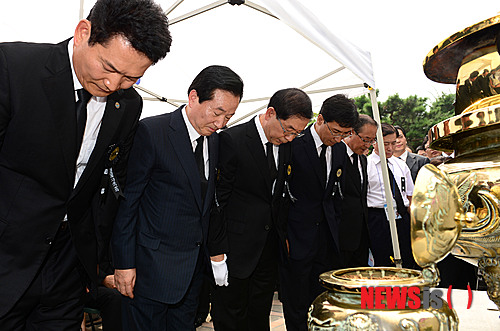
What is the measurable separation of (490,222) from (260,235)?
7.11 feet

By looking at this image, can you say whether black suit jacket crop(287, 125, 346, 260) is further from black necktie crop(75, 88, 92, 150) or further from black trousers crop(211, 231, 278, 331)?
black necktie crop(75, 88, 92, 150)

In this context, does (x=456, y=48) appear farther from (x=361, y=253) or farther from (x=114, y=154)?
(x=361, y=253)

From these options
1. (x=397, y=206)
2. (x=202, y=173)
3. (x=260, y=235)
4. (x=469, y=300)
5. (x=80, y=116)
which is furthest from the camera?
(x=397, y=206)

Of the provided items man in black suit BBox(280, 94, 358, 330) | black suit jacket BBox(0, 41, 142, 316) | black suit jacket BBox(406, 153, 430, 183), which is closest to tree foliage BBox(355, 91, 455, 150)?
black suit jacket BBox(406, 153, 430, 183)

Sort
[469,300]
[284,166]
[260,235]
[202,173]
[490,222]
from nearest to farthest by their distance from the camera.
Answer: [490,222]
[469,300]
[202,173]
[260,235]
[284,166]

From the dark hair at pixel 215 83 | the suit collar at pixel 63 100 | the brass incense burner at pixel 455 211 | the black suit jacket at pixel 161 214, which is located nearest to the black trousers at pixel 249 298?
the black suit jacket at pixel 161 214

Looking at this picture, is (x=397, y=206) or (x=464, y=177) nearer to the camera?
Answer: (x=464, y=177)

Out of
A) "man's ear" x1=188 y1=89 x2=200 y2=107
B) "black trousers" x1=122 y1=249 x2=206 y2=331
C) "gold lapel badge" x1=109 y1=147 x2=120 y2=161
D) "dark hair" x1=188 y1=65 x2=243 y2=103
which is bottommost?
"black trousers" x1=122 y1=249 x2=206 y2=331

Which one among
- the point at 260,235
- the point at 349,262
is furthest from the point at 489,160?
the point at 349,262

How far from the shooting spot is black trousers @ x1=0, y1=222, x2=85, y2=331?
140 centimetres

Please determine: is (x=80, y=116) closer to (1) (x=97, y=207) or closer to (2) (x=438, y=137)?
(1) (x=97, y=207)

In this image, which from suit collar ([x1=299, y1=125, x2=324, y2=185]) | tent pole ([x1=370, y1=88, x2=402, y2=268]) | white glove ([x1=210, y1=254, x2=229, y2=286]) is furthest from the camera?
tent pole ([x1=370, y1=88, x2=402, y2=268])

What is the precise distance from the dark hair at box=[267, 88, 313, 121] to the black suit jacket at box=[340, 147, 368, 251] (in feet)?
2.75

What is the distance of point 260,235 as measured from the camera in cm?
254
